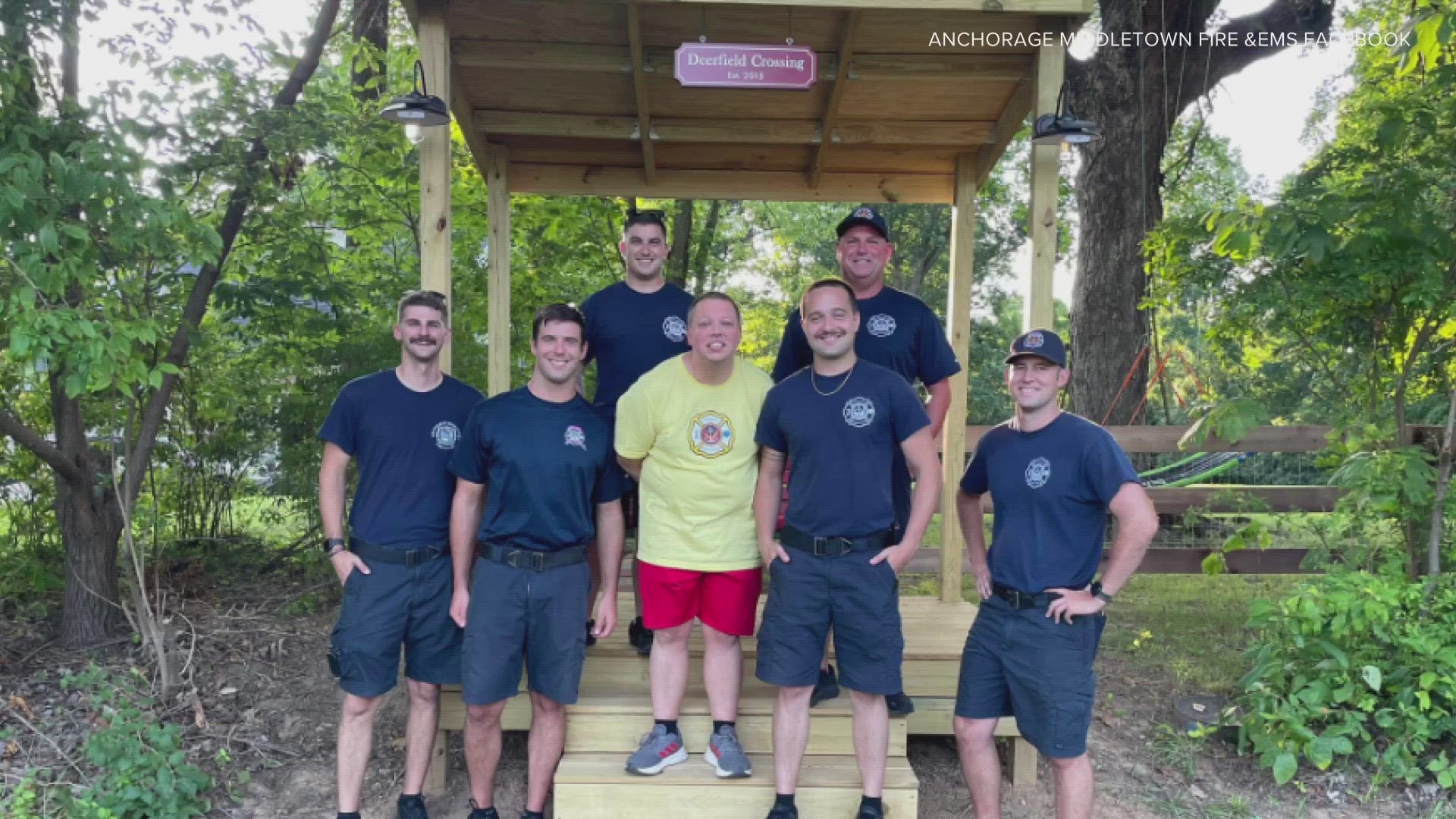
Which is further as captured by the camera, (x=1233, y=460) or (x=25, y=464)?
(x=1233, y=460)

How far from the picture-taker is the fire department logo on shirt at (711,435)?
3.19 metres

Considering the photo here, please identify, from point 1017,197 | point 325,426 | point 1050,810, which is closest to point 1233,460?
point 1050,810

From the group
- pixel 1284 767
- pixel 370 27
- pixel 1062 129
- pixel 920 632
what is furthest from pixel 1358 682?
pixel 370 27

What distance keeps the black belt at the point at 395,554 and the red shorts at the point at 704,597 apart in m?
0.74

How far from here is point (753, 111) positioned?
464cm

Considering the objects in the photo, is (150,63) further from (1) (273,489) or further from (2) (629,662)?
(2) (629,662)

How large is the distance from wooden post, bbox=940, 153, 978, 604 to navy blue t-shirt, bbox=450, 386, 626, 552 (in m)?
2.39

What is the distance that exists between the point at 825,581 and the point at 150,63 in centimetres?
421

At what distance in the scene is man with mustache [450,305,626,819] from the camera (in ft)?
10.3

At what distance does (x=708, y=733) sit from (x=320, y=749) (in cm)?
186

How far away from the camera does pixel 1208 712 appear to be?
14.4ft

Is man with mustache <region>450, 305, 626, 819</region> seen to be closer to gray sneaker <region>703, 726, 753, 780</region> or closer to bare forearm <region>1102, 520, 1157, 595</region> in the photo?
gray sneaker <region>703, 726, 753, 780</region>

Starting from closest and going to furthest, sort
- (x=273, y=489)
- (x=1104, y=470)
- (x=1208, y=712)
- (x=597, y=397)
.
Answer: (x=1104, y=470) < (x=597, y=397) < (x=1208, y=712) < (x=273, y=489)

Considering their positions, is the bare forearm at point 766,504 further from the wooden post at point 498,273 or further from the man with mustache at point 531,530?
the wooden post at point 498,273
